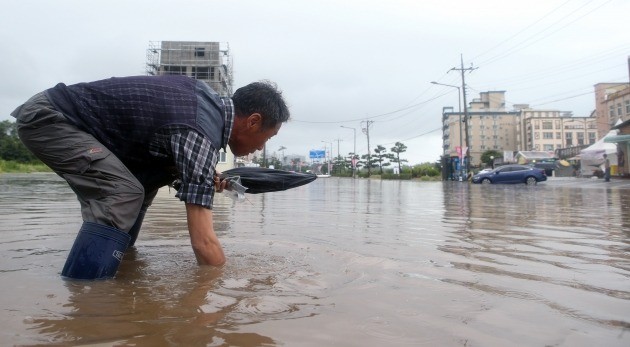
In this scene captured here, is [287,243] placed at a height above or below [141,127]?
below

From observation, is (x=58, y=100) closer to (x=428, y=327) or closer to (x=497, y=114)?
(x=428, y=327)

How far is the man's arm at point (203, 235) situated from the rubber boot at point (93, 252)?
1.08 ft

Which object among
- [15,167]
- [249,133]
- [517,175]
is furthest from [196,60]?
[249,133]

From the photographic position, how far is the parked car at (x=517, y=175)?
22047mm

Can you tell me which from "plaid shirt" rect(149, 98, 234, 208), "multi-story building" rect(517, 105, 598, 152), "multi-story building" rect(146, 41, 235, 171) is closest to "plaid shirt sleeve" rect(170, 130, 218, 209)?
"plaid shirt" rect(149, 98, 234, 208)

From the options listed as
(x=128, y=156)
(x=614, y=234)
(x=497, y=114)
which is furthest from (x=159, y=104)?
(x=497, y=114)

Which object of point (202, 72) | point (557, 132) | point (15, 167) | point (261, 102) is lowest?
point (261, 102)

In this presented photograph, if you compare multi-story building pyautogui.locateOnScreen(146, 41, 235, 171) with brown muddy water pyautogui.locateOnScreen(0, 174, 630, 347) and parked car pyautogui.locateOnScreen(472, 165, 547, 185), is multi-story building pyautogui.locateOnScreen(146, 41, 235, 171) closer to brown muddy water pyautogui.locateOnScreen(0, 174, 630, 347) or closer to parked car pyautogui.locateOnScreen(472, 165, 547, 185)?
parked car pyautogui.locateOnScreen(472, 165, 547, 185)

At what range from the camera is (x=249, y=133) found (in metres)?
2.37

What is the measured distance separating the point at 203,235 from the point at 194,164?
338 mm

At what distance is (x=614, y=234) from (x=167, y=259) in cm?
367

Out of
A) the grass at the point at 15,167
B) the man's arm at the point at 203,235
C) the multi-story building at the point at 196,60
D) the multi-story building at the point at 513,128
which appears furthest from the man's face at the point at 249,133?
the multi-story building at the point at 513,128

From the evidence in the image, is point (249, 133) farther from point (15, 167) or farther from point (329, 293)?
point (15, 167)

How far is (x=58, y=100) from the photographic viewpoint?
2.19 m
